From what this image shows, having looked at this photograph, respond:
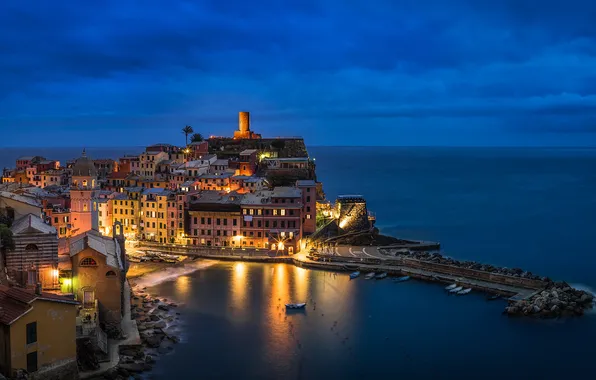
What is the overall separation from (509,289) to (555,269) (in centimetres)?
1219

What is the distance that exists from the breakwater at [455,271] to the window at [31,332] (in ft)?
99.0

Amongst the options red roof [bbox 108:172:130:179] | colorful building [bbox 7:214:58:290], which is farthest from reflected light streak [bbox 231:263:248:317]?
red roof [bbox 108:172:130:179]

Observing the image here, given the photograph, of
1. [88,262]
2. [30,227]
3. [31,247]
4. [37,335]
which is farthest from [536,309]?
[30,227]

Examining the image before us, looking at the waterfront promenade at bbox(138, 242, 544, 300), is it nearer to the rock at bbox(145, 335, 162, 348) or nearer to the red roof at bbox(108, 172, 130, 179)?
the red roof at bbox(108, 172, 130, 179)

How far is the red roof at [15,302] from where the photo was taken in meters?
23.0

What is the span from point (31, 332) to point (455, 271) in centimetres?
3488

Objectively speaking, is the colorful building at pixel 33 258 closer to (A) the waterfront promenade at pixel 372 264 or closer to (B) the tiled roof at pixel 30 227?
(B) the tiled roof at pixel 30 227

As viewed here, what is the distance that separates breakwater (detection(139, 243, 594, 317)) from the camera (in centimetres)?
4094

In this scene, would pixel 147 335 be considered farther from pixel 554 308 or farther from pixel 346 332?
pixel 554 308

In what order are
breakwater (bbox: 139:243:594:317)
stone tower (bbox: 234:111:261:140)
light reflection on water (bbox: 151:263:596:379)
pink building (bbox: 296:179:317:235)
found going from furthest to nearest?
stone tower (bbox: 234:111:261:140), pink building (bbox: 296:179:317:235), breakwater (bbox: 139:243:594:317), light reflection on water (bbox: 151:263:596:379)

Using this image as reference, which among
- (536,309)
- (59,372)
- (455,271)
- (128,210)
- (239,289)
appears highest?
(128,210)

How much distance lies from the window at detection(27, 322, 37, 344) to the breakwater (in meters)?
30.2

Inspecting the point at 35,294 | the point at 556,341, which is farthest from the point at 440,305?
the point at 35,294

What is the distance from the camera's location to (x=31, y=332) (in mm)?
23672
